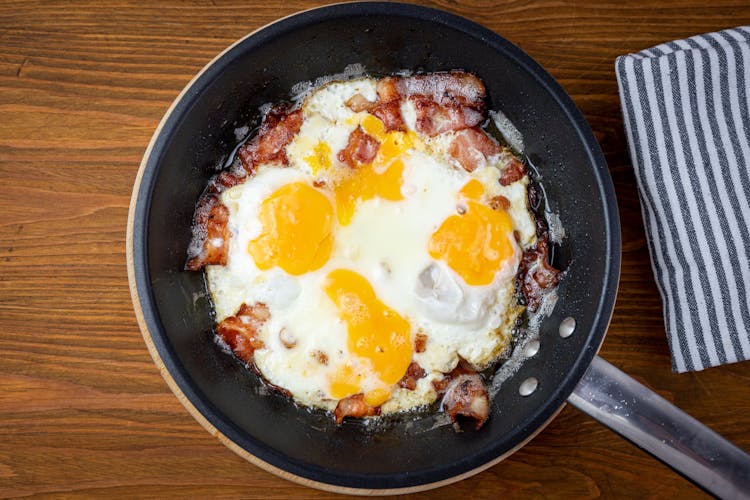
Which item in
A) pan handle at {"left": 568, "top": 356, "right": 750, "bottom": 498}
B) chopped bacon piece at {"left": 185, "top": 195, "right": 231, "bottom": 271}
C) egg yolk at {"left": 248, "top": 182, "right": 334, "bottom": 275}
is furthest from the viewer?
chopped bacon piece at {"left": 185, "top": 195, "right": 231, "bottom": 271}

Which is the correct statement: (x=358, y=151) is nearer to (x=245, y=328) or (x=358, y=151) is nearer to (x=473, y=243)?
(x=473, y=243)

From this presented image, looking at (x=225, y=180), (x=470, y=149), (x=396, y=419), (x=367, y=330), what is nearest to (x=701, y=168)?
(x=470, y=149)

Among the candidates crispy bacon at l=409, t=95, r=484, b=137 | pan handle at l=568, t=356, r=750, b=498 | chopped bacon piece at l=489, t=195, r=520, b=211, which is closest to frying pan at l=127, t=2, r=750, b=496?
pan handle at l=568, t=356, r=750, b=498

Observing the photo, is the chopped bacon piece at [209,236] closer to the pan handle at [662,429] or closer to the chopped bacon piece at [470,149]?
the chopped bacon piece at [470,149]

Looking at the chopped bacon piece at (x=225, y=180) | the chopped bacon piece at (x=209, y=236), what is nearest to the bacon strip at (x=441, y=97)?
the chopped bacon piece at (x=225, y=180)

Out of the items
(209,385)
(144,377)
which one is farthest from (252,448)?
(144,377)


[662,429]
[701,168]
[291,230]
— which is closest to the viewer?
[662,429]

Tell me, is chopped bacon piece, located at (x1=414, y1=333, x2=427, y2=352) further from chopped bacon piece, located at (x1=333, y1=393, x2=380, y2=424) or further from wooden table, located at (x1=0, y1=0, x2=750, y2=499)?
wooden table, located at (x1=0, y1=0, x2=750, y2=499)
